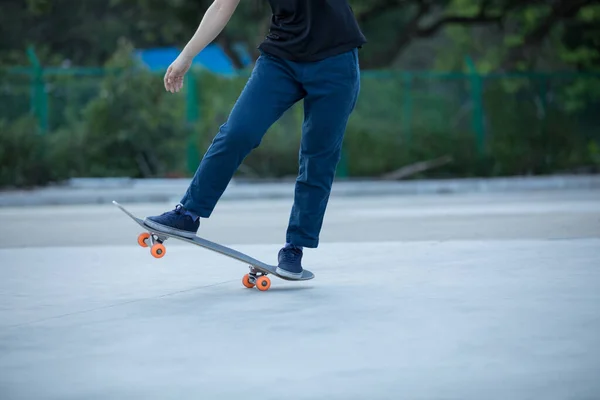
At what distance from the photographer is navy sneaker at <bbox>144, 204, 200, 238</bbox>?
7.19 m

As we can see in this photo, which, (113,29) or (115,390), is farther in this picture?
(113,29)

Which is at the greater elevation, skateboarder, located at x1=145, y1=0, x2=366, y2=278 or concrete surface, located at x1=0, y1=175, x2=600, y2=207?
skateboarder, located at x1=145, y1=0, x2=366, y2=278

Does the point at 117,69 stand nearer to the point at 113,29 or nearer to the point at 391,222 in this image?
the point at 391,222

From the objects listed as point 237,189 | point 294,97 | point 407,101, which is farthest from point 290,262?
point 407,101

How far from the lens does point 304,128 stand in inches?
294

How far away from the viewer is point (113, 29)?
1660 inches

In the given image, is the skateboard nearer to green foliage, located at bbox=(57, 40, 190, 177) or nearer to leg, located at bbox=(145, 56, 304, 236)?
leg, located at bbox=(145, 56, 304, 236)

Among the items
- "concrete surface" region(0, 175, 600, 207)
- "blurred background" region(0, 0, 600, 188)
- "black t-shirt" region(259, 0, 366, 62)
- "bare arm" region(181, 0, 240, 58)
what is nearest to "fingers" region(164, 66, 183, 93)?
"bare arm" region(181, 0, 240, 58)

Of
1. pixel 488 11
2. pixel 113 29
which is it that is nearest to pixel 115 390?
pixel 488 11

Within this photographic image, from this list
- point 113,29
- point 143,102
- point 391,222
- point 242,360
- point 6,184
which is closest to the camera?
point 242,360

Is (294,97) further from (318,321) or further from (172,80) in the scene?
(318,321)

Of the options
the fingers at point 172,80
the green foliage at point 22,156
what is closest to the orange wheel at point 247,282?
the fingers at point 172,80

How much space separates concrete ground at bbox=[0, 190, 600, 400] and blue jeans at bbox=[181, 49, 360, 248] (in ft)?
1.56

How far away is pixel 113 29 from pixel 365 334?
37227 millimetres
